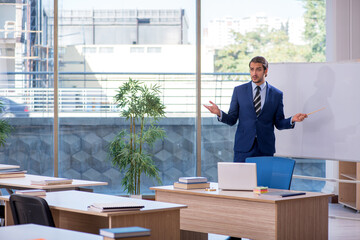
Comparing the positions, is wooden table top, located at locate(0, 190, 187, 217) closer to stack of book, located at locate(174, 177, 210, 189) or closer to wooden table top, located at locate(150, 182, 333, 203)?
wooden table top, located at locate(150, 182, 333, 203)

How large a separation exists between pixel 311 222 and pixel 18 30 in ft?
18.2

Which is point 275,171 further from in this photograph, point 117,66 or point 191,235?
point 117,66

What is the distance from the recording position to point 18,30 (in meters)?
8.17

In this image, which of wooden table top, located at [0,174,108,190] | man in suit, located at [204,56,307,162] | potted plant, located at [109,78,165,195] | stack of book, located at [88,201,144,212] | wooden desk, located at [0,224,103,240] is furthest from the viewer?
potted plant, located at [109,78,165,195]

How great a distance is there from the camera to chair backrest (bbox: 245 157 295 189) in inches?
185

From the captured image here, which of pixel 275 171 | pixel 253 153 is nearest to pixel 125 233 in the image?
pixel 275 171

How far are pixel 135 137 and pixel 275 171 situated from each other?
324cm

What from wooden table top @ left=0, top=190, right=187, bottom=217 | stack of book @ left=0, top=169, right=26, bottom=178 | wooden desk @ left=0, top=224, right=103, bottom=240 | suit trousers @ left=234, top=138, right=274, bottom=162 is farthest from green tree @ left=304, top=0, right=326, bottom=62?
wooden desk @ left=0, top=224, right=103, bottom=240

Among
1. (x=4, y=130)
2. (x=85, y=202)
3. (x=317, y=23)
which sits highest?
(x=317, y=23)

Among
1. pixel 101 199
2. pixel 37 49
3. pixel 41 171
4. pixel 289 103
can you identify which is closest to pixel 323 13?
pixel 289 103

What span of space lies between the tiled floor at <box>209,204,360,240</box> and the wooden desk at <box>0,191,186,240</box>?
2.19m

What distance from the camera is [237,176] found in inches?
177

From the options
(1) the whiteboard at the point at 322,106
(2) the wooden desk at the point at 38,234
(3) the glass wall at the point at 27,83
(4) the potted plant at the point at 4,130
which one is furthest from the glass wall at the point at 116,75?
(2) the wooden desk at the point at 38,234

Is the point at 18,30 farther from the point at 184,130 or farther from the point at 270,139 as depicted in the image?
the point at 270,139
